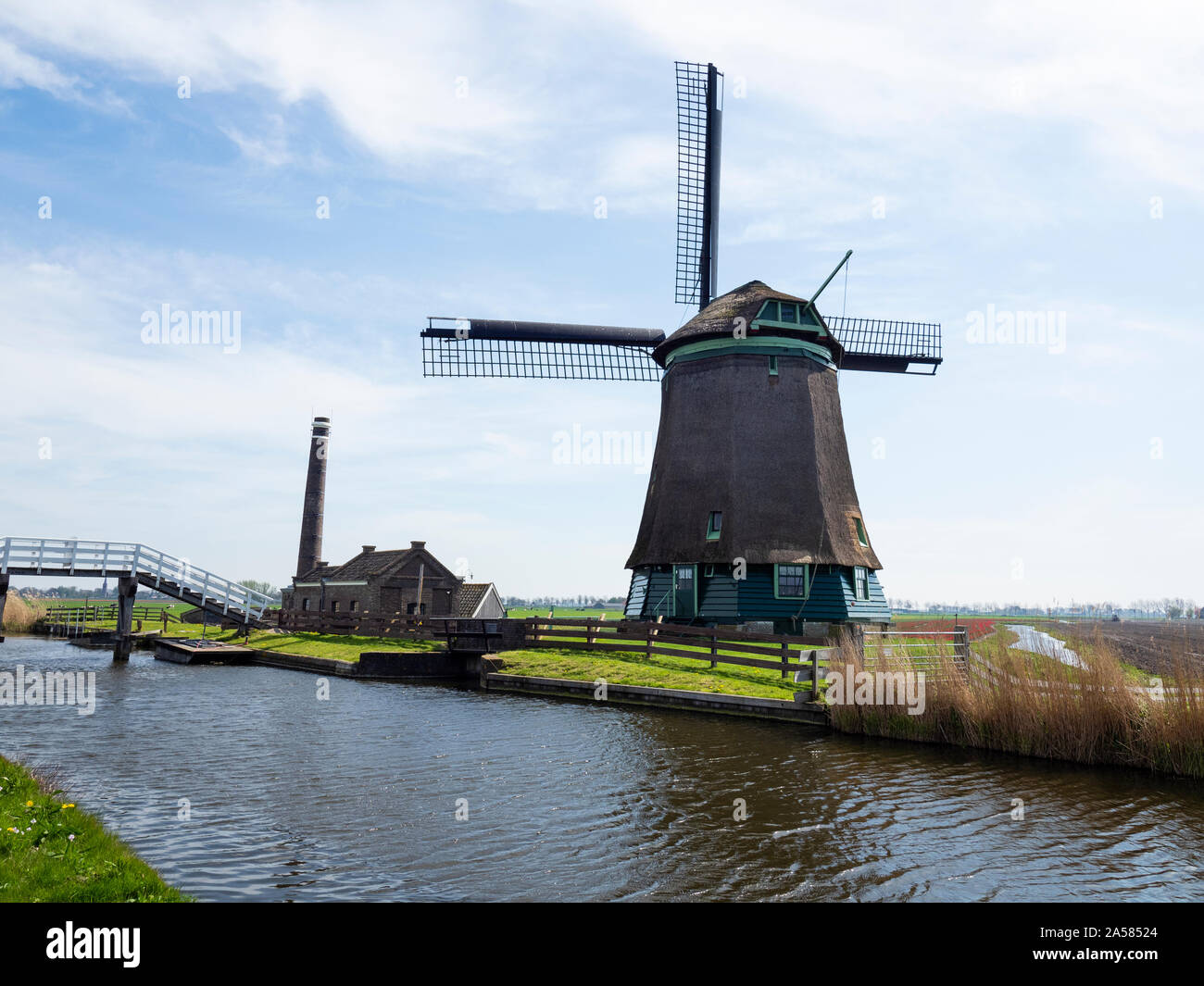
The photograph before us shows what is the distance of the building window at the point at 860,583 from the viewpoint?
81.8ft

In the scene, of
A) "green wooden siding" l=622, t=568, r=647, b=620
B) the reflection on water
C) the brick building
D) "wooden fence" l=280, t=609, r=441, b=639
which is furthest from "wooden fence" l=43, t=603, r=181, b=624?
the reflection on water

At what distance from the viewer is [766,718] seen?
16281mm

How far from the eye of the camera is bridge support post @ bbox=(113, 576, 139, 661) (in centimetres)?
3062

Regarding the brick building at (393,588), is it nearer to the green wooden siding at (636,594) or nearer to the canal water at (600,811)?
the green wooden siding at (636,594)

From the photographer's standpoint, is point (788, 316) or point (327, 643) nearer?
point (788, 316)

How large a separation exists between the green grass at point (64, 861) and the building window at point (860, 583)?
812 inches

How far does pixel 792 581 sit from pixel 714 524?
274 centimetres

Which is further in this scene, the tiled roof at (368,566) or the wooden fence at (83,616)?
the wooden fence at (83,616)

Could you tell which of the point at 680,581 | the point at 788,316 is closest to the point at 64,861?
the point at 680,581

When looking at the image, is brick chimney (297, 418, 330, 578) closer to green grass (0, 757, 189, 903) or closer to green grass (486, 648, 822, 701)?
green grass (486, 648, 822, 701)

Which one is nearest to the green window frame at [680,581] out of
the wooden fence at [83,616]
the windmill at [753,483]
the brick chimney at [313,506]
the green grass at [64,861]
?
the windmill at [753,483]

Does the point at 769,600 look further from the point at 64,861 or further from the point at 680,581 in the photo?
the point at 64,861

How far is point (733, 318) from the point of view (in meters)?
25.7
